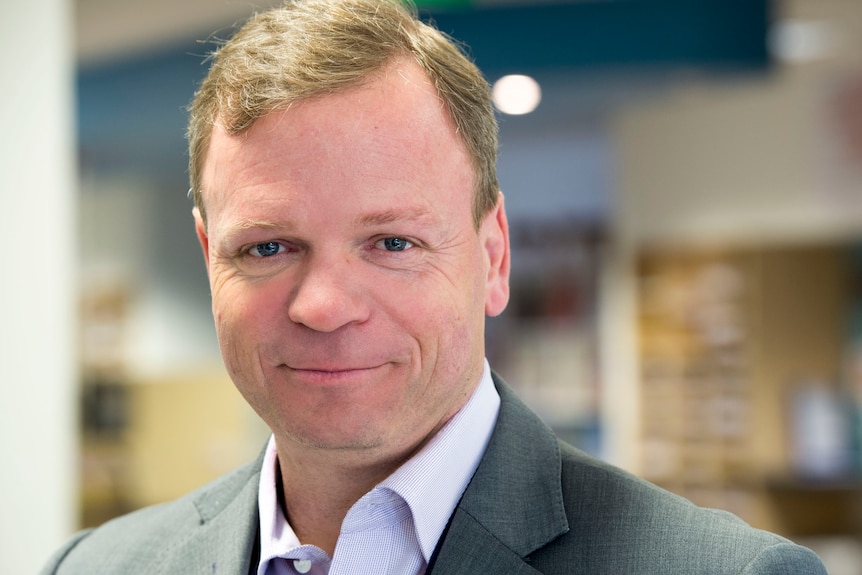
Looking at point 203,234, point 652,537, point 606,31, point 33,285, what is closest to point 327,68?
point 203,234

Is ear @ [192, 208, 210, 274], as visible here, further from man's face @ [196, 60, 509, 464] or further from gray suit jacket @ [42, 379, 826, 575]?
gray suit jacket @ [42, 379, 826, 575]

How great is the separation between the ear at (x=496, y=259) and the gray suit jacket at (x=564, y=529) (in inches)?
4.4

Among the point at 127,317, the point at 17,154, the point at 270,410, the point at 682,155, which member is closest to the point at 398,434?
the point at 270,410

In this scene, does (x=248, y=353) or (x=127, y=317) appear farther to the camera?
(x=127, y=317)

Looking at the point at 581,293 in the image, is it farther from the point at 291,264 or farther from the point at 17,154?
the point at 291,264

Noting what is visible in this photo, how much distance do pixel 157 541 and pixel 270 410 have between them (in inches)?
14.9

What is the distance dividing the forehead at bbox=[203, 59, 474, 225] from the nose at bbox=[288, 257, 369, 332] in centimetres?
8

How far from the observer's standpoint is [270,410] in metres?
1.22

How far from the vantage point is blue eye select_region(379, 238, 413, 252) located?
3.88 feet

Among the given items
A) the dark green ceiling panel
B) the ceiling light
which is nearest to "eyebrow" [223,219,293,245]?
the ceiling light

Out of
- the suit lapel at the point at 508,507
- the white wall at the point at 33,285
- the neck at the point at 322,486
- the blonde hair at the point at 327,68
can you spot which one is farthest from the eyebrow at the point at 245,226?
the white wall at the point at 33,285

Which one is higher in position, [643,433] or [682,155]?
[682,155]

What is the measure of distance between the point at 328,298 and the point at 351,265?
46 mm

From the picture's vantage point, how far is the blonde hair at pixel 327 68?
118 centimetres
